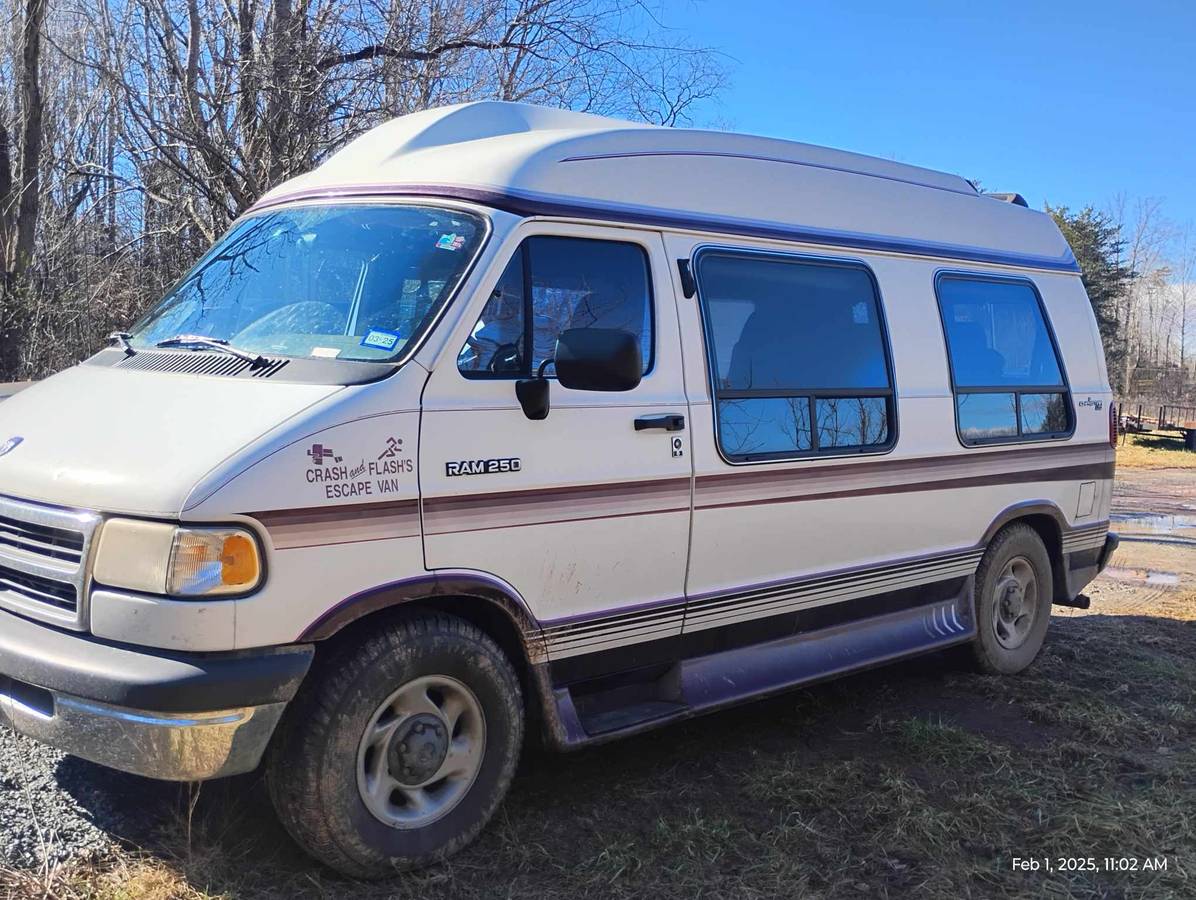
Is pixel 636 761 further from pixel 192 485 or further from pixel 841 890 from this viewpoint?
pixel 192 485

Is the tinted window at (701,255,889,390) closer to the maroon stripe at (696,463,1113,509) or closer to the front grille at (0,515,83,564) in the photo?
the maroon stripe at (696,463,1113,509)

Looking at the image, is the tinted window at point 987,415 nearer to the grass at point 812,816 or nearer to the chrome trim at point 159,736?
the grass at point 812,816

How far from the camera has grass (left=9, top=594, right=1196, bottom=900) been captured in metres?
3.55

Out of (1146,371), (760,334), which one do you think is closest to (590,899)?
(760,334)

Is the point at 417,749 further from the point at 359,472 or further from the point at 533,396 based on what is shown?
the point at 533,396

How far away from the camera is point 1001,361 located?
20.3 feet

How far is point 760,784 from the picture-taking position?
4453 mm

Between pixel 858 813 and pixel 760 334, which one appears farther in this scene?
pixel 760 334

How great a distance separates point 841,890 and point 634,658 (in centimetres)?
115

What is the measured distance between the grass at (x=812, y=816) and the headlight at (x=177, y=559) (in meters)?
0.99

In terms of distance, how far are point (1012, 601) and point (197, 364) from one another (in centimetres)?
480

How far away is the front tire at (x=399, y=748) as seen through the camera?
3346 millimetres

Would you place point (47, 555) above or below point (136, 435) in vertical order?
below

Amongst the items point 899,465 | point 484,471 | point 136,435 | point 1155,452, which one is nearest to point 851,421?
point 899,465
